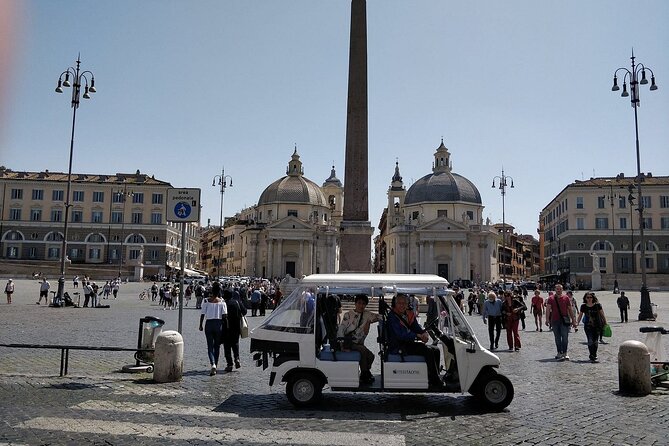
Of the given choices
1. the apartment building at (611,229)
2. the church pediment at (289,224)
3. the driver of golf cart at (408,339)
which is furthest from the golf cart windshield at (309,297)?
the church pediment at (289,224)

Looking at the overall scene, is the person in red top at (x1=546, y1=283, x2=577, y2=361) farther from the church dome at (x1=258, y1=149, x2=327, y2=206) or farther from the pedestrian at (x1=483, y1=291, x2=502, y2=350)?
the church dome at (x1=258, y1=149, x2=327, y2=206)

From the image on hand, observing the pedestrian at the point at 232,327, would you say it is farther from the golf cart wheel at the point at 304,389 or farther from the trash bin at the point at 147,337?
the golf cart wheel at the point at 304,389

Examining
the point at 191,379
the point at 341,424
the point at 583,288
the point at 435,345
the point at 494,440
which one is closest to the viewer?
the point at 494,440

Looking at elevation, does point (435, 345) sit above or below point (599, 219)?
below

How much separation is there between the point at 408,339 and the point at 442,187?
74.9 meters

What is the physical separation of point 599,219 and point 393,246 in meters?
28.3

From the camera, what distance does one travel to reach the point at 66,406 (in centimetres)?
672

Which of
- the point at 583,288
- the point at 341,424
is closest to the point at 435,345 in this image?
the point at 341,424

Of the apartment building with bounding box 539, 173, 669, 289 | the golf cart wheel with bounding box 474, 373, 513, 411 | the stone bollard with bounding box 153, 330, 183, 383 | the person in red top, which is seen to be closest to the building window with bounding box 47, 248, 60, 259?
the apartment building with bounding box 539, 173, 669, 289

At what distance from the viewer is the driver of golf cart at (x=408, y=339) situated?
682 centimetres

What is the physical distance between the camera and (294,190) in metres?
84.6

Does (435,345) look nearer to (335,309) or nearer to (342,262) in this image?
(335,309)

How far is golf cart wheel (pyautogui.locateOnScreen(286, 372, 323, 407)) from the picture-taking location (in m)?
6.89

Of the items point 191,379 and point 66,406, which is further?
point 191,379
